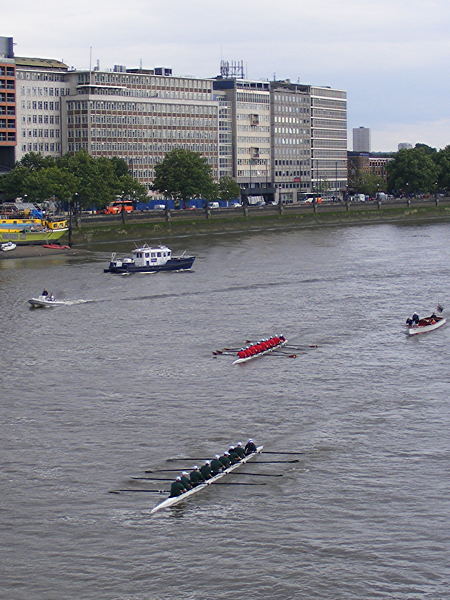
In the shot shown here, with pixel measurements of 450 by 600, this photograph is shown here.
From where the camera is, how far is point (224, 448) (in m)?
42.1

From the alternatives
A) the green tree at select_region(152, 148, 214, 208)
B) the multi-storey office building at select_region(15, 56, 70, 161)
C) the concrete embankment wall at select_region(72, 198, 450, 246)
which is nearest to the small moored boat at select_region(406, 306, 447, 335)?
the concrete embankment wall at select_region(72, 198, 450, 246)

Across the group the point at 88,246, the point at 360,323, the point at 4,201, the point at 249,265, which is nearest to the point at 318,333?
the point at 360,323

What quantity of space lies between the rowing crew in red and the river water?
3.12 feet

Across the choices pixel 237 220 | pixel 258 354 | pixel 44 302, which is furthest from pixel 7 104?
pixel 258 354

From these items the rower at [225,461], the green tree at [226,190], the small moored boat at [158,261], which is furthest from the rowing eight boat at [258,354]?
the green tree at [226,190]

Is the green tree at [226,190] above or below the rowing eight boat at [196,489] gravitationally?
above

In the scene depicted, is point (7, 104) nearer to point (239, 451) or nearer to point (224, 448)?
point (224, 448)

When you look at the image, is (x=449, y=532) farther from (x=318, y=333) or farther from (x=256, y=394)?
(x=318, y=333)

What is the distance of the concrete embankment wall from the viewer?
466 ft

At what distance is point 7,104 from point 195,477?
464 feet

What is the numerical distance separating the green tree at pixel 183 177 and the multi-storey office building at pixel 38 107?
76.9 feet

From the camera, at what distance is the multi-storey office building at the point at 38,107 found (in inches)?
7101

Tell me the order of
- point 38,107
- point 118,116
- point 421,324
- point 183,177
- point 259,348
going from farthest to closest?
point 118,116
point 38,107
point 183,177
point 421,324
point 259,348

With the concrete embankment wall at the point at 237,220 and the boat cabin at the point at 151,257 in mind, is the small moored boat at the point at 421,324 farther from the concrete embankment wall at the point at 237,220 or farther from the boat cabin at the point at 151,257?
the concrete embankment wall at the point at 237,220
